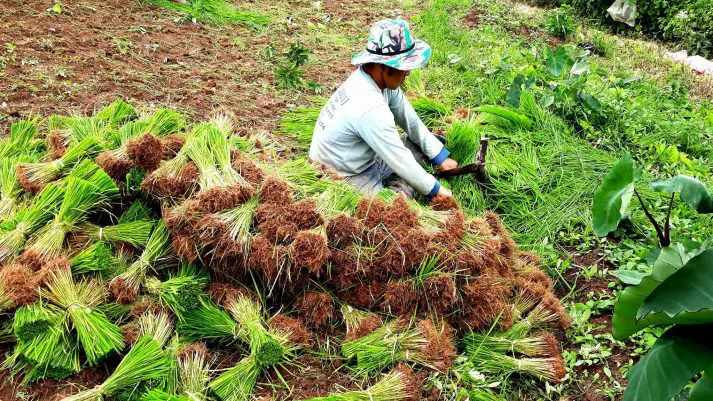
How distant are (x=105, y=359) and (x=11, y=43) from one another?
3.53 meters

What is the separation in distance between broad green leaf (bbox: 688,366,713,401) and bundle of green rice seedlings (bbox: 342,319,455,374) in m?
0.93

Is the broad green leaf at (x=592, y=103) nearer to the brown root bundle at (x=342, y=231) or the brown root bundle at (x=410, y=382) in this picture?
the brown root bundle at (x=342, y=231)

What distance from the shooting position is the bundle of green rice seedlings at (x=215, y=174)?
261 cm

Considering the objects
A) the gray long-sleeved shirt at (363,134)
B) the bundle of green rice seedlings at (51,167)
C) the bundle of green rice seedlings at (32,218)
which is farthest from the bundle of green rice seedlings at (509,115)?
the bundle of green rice seedlings at (32,218)

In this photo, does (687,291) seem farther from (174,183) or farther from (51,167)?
(51,167)

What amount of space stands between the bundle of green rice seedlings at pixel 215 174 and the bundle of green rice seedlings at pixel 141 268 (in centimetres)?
27

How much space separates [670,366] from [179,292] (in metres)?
1.79

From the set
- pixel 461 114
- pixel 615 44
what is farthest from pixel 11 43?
pixel 615 44

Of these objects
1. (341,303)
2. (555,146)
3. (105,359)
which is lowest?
(105,359)

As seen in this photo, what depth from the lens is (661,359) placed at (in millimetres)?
1992

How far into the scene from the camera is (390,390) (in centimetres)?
236

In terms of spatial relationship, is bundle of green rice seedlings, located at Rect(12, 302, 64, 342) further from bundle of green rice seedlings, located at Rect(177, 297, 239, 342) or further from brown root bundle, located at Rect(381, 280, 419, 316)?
brown root bundle, located at Rect(381, 280, 419, 316)

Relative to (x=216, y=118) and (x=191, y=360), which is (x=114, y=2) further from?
(x=191, y=360)

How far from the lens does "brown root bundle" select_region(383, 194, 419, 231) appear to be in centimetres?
269
